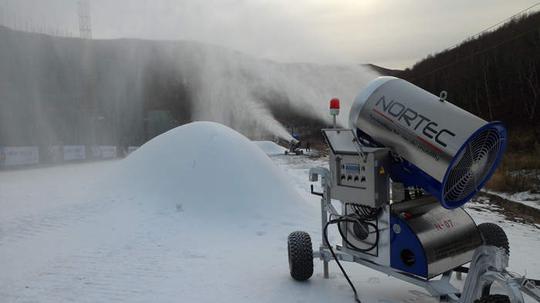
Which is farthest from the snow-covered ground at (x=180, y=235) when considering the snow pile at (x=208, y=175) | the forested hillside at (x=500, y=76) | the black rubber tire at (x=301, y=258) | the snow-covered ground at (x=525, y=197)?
the forested hillside at (x=500, y=76)

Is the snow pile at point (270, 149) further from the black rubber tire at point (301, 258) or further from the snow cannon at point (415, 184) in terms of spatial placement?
the snow cannon at point (415, 184)

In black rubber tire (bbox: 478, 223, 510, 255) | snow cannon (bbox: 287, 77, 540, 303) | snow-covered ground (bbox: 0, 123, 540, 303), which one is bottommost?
snow-covered ground (bbox: 0, 123, 540, 303)

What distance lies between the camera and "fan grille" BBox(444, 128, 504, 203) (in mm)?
2943

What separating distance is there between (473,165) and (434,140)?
37 centimetres

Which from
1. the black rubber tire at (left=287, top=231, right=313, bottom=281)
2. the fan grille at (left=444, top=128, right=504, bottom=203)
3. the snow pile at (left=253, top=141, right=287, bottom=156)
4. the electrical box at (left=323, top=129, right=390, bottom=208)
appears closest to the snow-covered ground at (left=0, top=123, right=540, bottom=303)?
the black rubber tire at (left=287, top=231, right=313, bottom=281)

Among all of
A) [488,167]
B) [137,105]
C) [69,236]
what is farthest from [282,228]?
[137,105]

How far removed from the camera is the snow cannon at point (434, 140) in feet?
9.54

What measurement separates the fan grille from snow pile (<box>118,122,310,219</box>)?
423 cm

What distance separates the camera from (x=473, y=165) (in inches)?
119

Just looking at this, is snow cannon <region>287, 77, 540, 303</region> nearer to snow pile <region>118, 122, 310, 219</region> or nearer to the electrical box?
the electrical box

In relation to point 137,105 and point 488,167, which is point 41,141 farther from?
point 488,167

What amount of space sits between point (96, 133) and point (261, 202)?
33.5m

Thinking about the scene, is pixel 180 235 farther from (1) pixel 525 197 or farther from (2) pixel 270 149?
(2) pixel 270 149

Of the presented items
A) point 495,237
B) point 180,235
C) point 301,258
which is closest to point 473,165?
point 495,237
